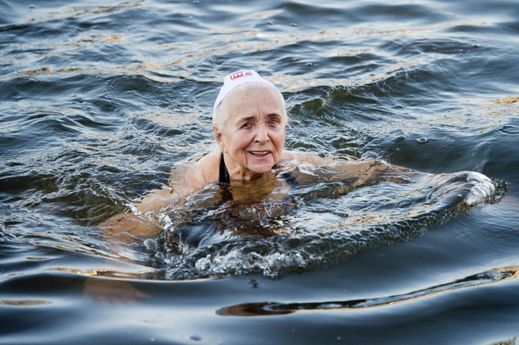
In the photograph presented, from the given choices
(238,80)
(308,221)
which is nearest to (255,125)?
(238,80)

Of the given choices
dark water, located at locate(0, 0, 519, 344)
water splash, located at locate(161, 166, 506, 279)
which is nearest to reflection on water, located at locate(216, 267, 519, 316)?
dark water, located at locate(0, 0, 519, 344)

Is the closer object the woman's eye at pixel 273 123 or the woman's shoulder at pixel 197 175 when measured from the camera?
the woman's eye at pixel 273 123

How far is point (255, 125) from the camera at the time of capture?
6.48 metres

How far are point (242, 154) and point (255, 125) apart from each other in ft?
0.84

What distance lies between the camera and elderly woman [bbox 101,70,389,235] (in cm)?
645

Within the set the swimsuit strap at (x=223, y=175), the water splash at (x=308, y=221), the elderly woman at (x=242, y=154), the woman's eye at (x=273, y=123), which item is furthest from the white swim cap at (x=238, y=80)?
the water splash at (x=308, y=221)

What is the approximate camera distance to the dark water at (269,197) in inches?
191

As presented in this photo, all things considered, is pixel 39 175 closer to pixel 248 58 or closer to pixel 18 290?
pixel 18 290

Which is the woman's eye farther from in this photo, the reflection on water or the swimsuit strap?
the reflection on water

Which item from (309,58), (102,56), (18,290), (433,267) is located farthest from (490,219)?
(102,56)

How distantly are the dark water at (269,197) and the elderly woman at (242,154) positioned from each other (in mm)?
191

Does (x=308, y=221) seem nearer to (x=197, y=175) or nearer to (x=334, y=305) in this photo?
(x=197, y=175)

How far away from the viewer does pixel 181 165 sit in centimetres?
753

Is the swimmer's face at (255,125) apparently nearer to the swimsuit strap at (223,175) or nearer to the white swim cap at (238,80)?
the white swim cap at (238,80)
